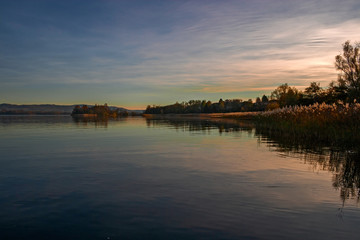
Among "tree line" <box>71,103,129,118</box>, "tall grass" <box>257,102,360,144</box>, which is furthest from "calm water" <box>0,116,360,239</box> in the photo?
"tree line" <box>71,103,129,118</box>

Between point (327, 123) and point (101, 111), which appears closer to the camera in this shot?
point (327, 123)

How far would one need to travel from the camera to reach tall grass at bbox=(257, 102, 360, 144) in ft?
52.1

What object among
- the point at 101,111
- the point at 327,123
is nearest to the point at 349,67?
the point at 327,123

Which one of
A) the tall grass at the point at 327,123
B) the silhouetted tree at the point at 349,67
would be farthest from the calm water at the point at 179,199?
the silhouetted tree at the point at 349,67

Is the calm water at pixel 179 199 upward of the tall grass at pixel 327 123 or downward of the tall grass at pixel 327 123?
downward

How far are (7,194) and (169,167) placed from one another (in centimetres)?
511

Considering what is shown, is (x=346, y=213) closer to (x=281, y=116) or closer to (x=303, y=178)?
(x=303, y=178)

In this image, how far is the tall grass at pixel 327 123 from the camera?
15.9 metres

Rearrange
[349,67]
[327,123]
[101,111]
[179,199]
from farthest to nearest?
[101,111]
[349,67]
[327,123]
[179,199]

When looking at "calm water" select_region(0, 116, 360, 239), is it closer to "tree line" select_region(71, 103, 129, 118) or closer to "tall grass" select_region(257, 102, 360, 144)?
"tall grass" select_region(257, 102, 360, 144)

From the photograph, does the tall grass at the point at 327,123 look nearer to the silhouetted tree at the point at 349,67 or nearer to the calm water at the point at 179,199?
the calm water at the point at 179,199

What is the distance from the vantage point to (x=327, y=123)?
18547 millimetres

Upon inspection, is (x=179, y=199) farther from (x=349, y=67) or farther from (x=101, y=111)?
(x=101, y=111)

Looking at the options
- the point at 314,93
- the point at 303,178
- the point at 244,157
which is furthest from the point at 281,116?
the point at 314,93
